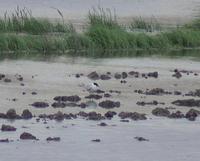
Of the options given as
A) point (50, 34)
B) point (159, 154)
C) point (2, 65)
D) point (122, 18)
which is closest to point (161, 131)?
point (159, 154)

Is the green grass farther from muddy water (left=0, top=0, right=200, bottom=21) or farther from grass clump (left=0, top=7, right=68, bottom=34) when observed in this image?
muddy water (left=0, top=0, right=200, bottom=21)

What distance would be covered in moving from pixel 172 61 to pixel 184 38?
170 inches

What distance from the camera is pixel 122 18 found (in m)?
44.1

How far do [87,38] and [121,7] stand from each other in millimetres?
19927

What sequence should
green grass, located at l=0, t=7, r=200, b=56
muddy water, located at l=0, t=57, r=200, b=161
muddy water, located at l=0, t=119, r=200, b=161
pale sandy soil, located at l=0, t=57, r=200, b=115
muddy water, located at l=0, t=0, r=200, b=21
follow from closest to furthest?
muddy water, located at l=0, t=119, r=200, b=161, muddy water, located at l=0, t=57, r=200, b=161, pale sandy soil, located at l=0, t=57, r=200, b=115, green grass, located at l=0, t=7, r=200, b=56, muddy water, located at l=0, t=0, r=200, b=21

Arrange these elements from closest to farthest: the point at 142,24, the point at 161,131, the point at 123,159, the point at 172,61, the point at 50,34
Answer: the point at 123,159, the point at 161,131, the point at 172,61, the point at 50,34, the point at 142,24

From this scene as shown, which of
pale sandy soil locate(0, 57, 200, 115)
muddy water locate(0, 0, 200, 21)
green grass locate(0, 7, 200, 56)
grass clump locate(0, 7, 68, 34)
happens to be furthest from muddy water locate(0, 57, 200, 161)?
muddy water locate(0, 0, 200, 21)

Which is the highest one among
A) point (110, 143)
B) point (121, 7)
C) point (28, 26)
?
point (121, 7)

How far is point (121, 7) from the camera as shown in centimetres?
5184

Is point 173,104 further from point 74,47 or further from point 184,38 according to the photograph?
point 184,38

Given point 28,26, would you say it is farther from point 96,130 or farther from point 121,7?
point 121,7

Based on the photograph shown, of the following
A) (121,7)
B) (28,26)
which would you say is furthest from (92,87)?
(121,7)

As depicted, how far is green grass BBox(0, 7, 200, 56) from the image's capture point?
30953mm

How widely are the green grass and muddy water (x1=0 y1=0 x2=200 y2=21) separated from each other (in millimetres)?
9538
